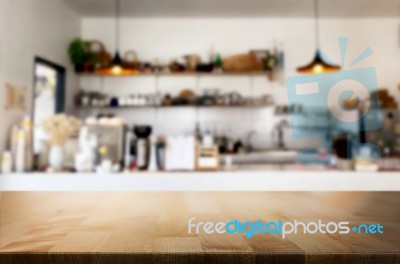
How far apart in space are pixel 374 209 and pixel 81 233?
294 mm

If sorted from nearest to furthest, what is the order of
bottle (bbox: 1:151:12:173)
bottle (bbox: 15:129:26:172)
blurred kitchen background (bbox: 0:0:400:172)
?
bottle (bbox: 1:151:12:173) → bottle (bbox: 15:129:26:172) → blurred kitchen background (bbox: 0:0:400:172)

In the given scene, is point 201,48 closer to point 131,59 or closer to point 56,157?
point 131,59

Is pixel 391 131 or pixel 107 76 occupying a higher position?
pixel 107 76

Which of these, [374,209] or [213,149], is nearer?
[374,209]

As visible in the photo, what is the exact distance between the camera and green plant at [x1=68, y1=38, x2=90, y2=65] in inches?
116

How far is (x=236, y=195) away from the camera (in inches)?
17.1

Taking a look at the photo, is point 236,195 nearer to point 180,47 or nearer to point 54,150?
point 54,150

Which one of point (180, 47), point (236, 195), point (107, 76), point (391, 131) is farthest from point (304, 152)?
point (236, 195)

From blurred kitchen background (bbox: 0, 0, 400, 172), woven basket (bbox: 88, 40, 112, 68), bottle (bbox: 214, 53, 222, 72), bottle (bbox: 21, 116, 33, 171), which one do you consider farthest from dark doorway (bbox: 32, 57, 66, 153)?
bottle (bbox: 214, 53, 222, 72)

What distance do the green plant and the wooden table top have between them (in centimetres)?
274

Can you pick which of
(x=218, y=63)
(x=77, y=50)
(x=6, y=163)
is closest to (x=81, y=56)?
(x=77, y=50)

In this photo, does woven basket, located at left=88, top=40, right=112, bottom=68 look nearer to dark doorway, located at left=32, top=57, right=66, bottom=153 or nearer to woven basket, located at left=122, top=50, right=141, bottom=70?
woven basket, located at left=122, top=50, right=141, bottom=70

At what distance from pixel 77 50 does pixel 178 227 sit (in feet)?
9.56

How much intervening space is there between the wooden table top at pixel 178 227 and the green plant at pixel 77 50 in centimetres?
274
